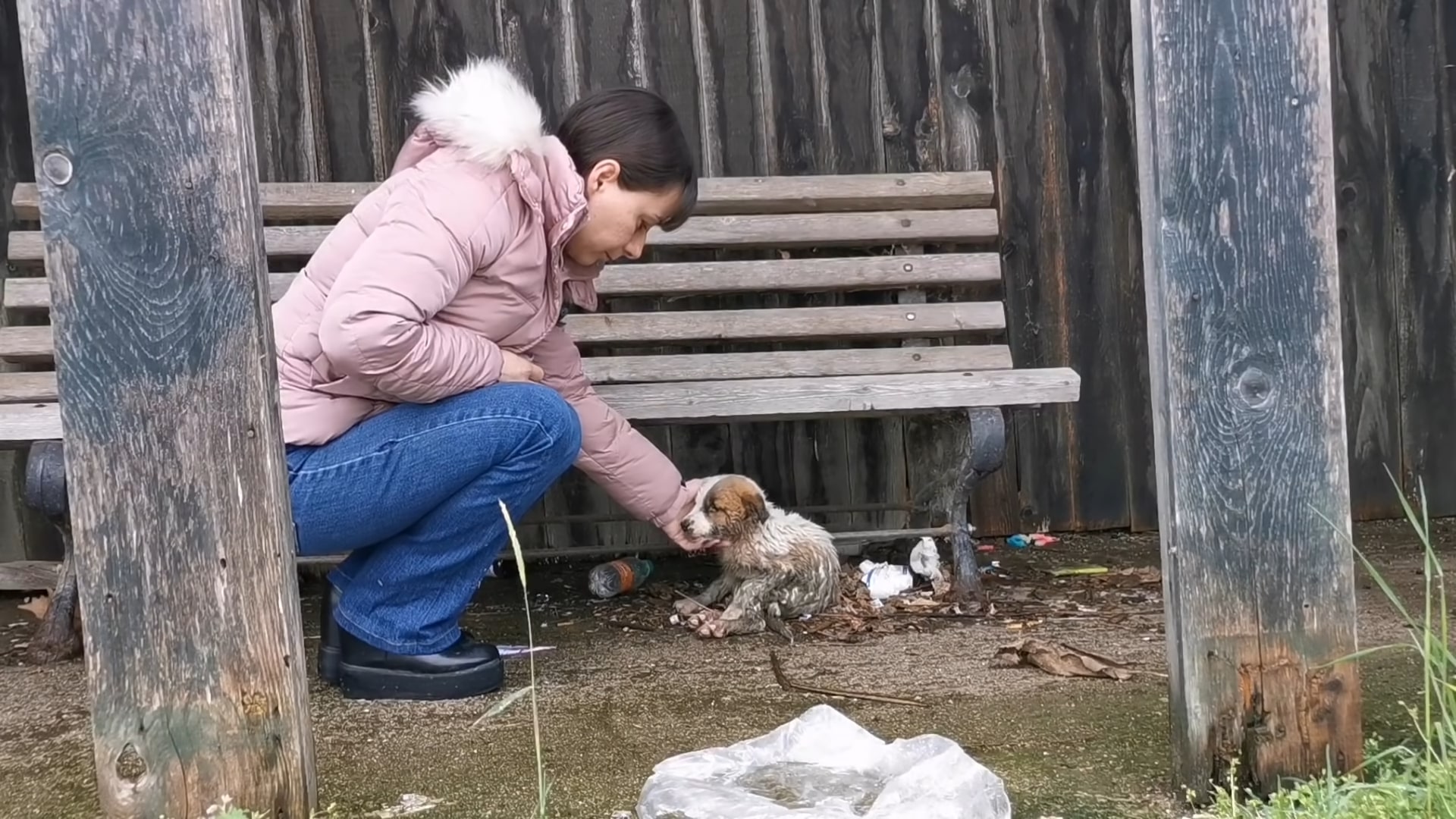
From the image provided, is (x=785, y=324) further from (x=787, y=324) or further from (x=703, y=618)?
(x=703, y=618)

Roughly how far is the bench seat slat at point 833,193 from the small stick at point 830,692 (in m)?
1.66

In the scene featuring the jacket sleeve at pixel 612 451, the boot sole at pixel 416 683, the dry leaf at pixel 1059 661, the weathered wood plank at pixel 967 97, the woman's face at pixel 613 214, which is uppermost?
the weathered wood plank at pixel 967 97

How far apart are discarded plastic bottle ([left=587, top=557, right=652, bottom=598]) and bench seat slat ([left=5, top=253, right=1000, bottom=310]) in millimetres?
846

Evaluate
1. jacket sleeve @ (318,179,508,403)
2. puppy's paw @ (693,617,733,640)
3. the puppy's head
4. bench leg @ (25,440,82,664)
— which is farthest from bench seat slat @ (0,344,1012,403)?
bench leg @ (25,440,82,664)

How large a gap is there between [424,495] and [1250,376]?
5.35 ft

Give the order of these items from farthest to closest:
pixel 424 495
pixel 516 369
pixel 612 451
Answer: pixel 612 451 → pixel 516 369 → pixel 424 495

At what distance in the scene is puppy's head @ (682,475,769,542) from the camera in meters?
3.58

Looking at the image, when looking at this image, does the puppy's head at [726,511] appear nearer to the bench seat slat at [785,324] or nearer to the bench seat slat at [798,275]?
the bench seat slat at [785,324]

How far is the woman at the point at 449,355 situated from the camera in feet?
8.67

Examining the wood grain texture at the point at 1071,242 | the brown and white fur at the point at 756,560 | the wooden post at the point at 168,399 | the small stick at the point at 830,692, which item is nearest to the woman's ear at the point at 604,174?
the wooden post at the point at 168,399

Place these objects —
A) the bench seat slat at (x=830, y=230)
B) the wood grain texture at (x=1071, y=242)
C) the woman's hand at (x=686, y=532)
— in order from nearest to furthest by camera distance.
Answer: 1. the woman's hand at (x=686, y=532)
2. the bench seat slat at (x=830, y=230)
3. the wood grain texture at (x=1071, y=242)

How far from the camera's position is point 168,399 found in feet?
6.60

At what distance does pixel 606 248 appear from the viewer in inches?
116

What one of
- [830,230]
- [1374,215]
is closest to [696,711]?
[830,230]
